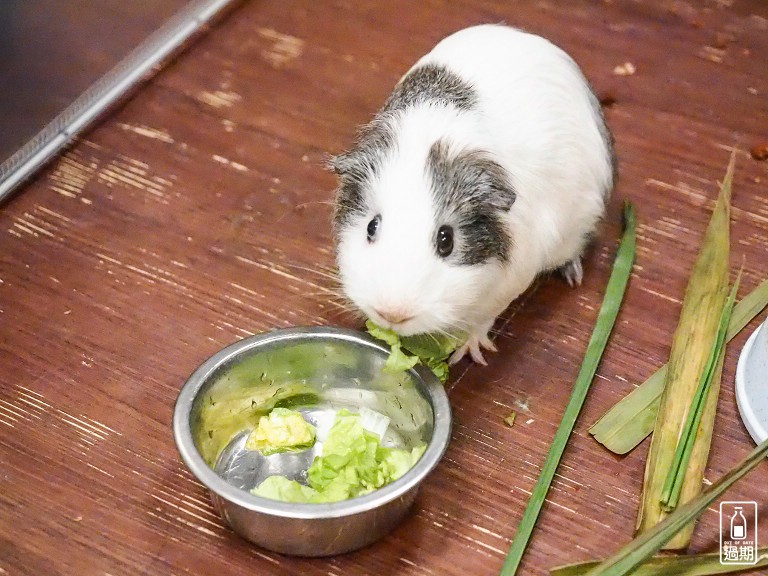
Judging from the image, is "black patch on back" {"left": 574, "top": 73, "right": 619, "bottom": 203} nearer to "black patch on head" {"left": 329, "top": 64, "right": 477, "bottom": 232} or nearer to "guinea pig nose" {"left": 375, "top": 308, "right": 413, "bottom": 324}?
"black patch on head" {"left": 329, "top": 64, "right": 477, "bottom": 232}

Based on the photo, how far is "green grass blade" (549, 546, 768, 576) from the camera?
153cm

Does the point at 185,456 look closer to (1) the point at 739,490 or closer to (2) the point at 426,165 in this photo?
(2) the point at 426,165

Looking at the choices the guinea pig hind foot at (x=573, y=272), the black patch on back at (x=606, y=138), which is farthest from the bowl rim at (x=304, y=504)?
the black patch on back at (x=606, y=138)

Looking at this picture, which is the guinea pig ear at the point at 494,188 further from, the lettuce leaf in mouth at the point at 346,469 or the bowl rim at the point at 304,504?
the lettuce leaf in mouth at the point at 346,469

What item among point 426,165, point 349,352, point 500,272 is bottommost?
point 349,352

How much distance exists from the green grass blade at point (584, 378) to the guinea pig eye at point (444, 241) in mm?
436

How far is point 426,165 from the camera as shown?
5.23ft

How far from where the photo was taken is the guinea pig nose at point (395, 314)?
1518 mm

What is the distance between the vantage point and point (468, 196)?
160cm

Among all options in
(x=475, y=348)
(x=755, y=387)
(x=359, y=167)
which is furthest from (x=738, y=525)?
(x=359, y=167)

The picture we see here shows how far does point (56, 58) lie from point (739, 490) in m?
2.00

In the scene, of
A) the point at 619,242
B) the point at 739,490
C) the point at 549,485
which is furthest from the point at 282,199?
the point at 739,490

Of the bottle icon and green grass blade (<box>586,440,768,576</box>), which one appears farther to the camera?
the bottle icon

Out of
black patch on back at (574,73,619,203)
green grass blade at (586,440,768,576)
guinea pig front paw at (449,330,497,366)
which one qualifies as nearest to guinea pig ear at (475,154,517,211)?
guinea pig front paw at (449,330,497,366)
